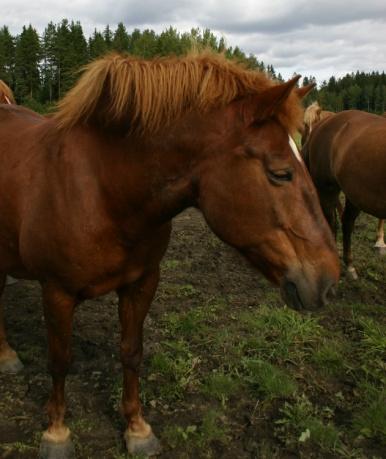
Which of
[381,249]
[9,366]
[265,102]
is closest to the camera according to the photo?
[265,102]

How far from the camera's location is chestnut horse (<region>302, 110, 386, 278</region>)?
4.89m

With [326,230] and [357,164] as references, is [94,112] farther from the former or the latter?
[357,164]

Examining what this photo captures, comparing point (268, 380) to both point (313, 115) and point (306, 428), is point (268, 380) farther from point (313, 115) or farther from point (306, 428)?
point (313, 115)

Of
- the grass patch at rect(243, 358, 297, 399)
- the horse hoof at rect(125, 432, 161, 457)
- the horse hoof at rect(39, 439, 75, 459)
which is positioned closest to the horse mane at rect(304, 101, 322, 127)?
the grass patch at rect(243, 358, 297, 399)

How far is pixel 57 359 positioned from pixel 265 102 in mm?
1808

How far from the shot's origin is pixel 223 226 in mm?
1924

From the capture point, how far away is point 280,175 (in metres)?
1.84

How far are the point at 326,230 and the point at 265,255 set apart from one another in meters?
0.28

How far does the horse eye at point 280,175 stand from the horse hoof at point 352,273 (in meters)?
3.86

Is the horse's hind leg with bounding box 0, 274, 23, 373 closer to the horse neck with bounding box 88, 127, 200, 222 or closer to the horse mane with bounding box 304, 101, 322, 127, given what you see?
the horse neck with bounding box 88, 127, 200, 222

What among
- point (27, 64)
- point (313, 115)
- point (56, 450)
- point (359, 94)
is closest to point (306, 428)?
point (56, 450)

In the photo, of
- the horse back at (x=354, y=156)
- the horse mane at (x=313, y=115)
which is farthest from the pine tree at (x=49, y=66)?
the horse back at (x=354, y=156)

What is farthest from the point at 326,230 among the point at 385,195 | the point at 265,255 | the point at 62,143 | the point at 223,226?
the point at 385,195

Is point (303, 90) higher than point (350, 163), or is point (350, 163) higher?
point (303, 90)
